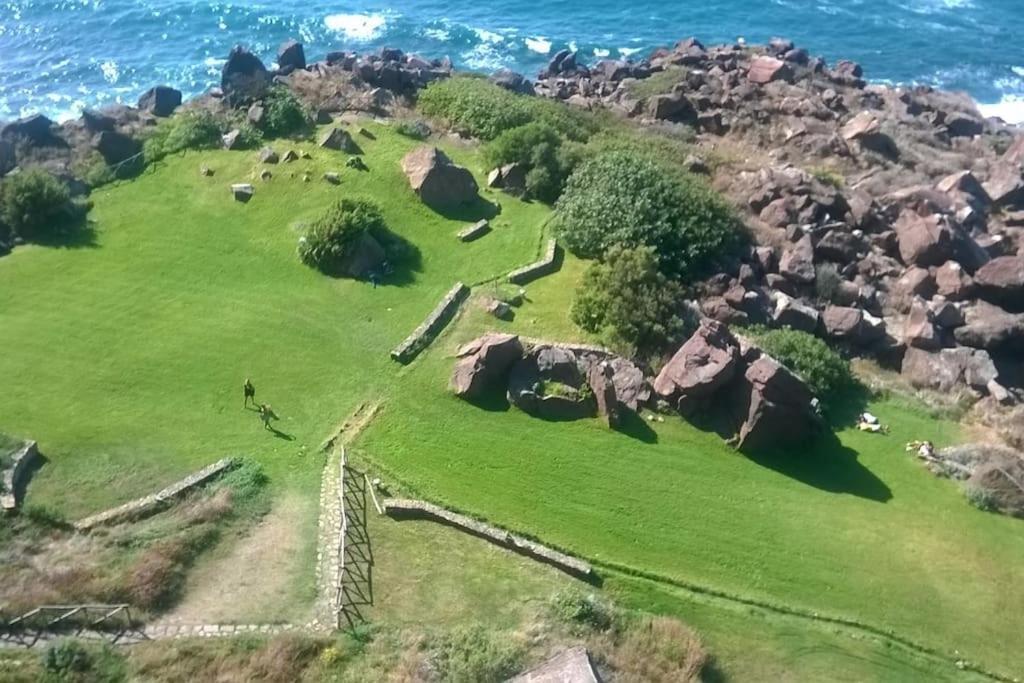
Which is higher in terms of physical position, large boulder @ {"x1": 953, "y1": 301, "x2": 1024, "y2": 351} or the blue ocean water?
the blue ocean water

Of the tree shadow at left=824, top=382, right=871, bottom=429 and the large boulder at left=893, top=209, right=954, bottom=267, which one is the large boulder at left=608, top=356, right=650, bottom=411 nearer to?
the tree shadow at left=824, top=382, right=871, bottom=429

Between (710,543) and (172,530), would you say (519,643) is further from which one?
(172,530)

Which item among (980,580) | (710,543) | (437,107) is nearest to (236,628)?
(710,543)

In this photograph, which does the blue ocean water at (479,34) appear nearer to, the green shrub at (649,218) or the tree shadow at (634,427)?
the green shrub at (649,218)

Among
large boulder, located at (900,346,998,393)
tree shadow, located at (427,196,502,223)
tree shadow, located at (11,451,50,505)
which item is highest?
tree shadow, located at (427,196,502,223)

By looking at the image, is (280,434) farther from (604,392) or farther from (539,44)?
(539,44)

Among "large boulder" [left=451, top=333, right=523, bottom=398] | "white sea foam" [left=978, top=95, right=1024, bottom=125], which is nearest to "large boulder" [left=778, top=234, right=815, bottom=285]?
"large boulder" [left=451, top=333, right=523, bottom=398]
